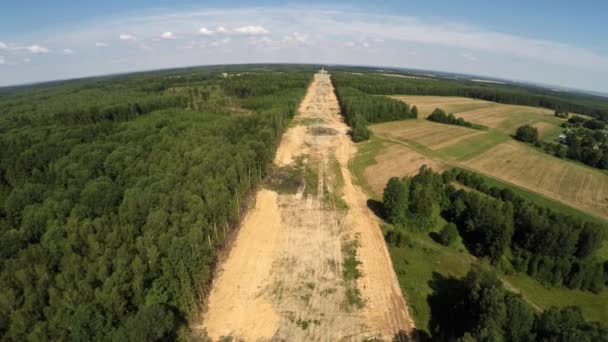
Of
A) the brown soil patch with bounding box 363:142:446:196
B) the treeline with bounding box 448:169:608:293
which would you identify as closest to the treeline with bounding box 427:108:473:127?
the brown soil patch with bounding box 363:142:446:196

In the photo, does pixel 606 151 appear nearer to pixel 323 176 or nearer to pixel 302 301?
pixel 323 176

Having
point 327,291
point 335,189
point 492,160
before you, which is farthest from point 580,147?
point 327,291

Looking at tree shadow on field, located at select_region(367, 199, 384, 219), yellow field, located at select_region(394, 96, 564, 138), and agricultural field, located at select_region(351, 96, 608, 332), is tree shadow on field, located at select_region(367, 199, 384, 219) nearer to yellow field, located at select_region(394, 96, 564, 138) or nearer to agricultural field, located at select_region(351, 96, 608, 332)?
agricultural field, located at select_region(351, 96, 608, 332)


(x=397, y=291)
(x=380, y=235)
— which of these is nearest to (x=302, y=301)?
(x=397, y=291)

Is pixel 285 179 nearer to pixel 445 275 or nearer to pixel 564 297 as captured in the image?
pixel 445 275

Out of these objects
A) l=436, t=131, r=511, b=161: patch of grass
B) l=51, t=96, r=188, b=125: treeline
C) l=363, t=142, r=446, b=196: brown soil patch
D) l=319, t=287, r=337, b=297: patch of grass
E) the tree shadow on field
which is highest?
l=51, t=96, r=188, b=125: treeline

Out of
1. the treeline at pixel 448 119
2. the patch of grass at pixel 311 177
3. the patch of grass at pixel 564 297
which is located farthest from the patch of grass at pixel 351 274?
the treeline at pixel 448 119
